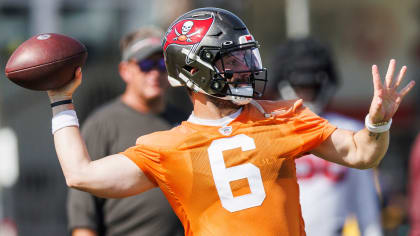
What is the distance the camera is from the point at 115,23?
12102 millimetres

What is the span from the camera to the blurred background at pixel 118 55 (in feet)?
34.6

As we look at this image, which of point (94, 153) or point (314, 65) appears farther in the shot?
point (314, 65)

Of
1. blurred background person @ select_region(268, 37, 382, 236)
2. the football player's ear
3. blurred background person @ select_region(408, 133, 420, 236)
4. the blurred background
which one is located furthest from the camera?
the blurred background

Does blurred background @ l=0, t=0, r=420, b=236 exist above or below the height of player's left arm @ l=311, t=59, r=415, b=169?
below

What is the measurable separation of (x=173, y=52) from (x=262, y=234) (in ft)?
3.09

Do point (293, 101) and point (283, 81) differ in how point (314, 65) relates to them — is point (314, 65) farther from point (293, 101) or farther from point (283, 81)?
point (293, 101)

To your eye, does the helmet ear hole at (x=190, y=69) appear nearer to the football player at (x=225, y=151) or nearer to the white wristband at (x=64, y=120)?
the football player at (x=225, y=151)

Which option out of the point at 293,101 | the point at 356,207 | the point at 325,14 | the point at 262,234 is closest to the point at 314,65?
the point at 356,207

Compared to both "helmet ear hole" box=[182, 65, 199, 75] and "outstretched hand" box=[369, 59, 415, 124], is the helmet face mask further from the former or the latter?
"outstretched hand" box=[369, 59, 415, 124]

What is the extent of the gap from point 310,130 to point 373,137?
289mm

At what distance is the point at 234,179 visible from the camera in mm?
3318

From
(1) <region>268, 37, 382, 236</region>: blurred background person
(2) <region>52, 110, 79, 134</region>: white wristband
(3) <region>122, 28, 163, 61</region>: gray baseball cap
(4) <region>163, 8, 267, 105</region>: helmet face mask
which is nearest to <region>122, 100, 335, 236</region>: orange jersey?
(4) <region>163, 8, 267, 105</region>: helmet face mask

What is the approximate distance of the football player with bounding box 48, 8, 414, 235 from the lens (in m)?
3.31

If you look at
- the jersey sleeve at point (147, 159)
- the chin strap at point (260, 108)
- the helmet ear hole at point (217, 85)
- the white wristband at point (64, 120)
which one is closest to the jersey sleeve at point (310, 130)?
the chin strap at point (260, 108)
